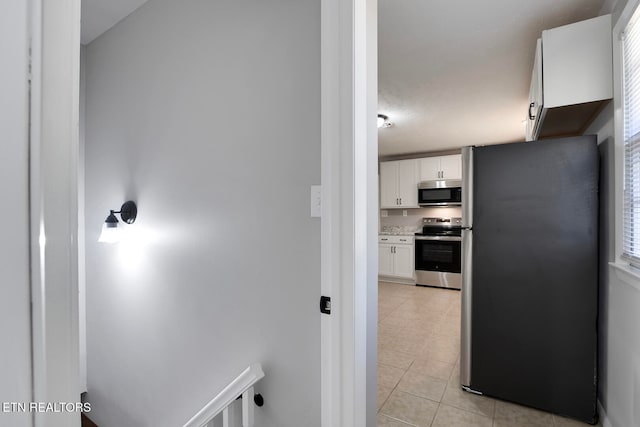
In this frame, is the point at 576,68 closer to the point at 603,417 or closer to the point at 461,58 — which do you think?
the point at 461,58

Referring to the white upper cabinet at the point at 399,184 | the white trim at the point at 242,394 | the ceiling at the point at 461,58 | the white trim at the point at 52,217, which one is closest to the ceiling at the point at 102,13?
the ceiling at the point at 461,58

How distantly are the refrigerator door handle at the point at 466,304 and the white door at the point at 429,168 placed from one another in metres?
3.47

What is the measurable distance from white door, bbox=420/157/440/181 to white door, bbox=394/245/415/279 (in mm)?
→ 1329

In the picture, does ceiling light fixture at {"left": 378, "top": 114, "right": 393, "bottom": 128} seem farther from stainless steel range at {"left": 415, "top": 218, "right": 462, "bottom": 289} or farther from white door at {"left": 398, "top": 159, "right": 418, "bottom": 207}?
stainless steel range at {"left": 415, "top": 218, "right": 462, "bottom": 289}

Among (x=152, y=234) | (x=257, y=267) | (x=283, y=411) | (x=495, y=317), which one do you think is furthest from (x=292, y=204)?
(x=495, y=317)

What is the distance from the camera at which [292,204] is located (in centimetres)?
114

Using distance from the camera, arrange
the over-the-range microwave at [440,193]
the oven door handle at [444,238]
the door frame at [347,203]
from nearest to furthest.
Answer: the door frame at [347,203] → the oven door handle at [444,238] → the over-the-range microwave at [440,193]

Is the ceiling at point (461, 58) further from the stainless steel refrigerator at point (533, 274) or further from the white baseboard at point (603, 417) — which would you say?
the white baseboard at point (603, 417)

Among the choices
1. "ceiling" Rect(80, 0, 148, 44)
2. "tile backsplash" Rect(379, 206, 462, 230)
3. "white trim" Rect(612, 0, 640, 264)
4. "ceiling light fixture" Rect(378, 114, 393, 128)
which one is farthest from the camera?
"tile backsplash" Rect(379, 206, 462, 230)

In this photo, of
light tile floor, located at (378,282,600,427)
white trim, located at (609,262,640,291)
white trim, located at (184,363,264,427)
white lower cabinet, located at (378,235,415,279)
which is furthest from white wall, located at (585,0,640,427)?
white lower cabinet, located at (378,235,415,279)

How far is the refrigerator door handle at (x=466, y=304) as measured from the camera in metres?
2.04

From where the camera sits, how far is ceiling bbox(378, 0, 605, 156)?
1.74 meters

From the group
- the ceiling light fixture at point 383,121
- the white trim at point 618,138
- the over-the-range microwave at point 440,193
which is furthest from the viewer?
the over-the-range microwave at point 440,193

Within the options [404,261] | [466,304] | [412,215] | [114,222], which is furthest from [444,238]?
[114,222]
